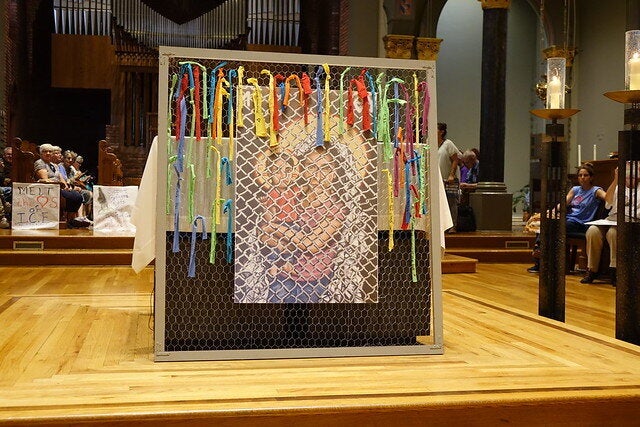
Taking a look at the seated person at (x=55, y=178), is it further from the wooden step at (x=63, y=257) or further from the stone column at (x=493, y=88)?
the stone column at (x=493, y=88)

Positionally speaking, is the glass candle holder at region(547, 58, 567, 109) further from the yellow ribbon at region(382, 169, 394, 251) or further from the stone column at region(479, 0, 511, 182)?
the stone column at region(479, 0, 511, 182)

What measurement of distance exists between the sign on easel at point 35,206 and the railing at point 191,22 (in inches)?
229

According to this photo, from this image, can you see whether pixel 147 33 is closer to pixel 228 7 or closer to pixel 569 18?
pixel 228 7

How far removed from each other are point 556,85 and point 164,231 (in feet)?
7.24

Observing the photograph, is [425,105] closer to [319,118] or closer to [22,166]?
[319,118]

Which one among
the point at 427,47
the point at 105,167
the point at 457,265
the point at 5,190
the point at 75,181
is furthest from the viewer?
the point at 427,47

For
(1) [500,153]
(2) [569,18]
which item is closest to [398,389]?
(1) [500,153]

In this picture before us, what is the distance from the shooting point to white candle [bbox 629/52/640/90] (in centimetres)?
337

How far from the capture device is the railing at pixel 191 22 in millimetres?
13750

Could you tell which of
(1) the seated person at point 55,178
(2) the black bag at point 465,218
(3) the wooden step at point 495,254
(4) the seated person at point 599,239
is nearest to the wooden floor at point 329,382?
(4) the seated person at point 599,239

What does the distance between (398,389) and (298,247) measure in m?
0.74

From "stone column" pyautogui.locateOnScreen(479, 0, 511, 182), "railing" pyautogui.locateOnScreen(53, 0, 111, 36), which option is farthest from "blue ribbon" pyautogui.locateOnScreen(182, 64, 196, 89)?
"railing" pyautogui.locateOnScreen(53, 0, 111, 36)

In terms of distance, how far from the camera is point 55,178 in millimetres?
8930

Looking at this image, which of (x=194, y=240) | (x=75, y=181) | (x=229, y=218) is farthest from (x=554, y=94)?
(x=75, y=181)
